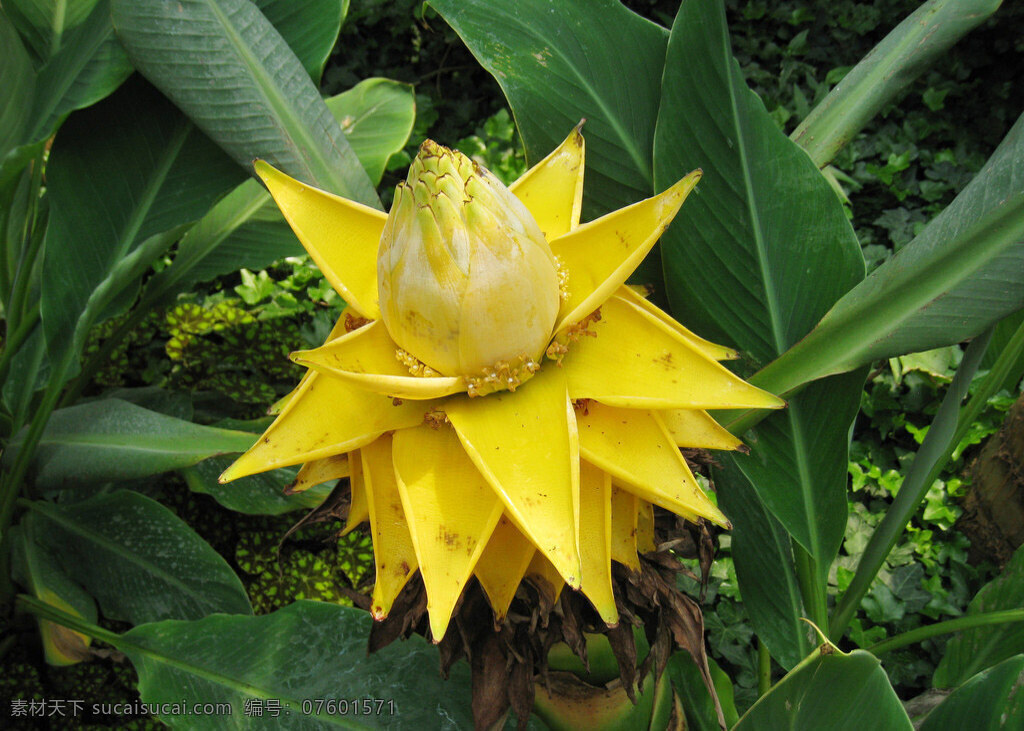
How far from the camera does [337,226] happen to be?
0.63m

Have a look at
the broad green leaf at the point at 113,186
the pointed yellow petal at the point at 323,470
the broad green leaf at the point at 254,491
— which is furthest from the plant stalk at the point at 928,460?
the broad green leaf at the point at 113,186

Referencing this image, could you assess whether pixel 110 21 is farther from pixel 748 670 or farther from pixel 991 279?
pixel 748 670

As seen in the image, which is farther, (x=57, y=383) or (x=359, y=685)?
(x=57, y=383)

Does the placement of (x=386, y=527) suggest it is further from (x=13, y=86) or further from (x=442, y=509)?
(x=13, y=86)

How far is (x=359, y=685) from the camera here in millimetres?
831

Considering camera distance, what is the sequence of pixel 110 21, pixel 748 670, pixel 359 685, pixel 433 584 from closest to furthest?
pixel 433 584 < pixel 359 685 < pixel 110 21 < pixel 748 670

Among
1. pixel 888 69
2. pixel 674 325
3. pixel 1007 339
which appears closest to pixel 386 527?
pixel 674 325

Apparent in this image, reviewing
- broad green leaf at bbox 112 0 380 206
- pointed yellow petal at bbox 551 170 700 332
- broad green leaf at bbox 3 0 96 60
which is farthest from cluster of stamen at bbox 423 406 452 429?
broad green leaf at bbox 3 0 96 60

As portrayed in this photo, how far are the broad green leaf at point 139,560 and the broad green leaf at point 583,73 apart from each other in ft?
2.41

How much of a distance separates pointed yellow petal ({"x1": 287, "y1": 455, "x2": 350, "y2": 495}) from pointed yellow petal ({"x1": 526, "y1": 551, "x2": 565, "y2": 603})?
0.55 ft

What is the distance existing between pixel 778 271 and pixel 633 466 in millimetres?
398

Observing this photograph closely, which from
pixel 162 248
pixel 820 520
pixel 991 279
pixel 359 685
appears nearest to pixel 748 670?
pixel 820 520

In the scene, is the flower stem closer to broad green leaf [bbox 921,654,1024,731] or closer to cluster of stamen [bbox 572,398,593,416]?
broad green leaf [bbox 921,654,1024,731]

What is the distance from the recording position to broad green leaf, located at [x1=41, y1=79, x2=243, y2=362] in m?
1.08
